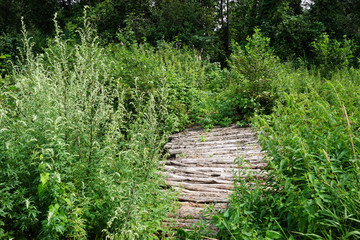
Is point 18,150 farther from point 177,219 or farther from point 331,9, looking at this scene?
point 331,9

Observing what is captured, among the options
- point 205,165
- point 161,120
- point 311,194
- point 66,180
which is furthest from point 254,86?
point 66,180

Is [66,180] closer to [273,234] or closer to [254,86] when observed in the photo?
[273,234]

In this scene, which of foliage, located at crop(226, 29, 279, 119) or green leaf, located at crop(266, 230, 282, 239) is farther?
foliage, located at crop(226, 29, 279, 119)

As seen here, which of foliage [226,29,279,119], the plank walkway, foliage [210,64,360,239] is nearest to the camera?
foliage [210,64,360,239]

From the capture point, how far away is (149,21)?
1484 cm

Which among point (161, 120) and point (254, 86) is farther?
point (254, 86)

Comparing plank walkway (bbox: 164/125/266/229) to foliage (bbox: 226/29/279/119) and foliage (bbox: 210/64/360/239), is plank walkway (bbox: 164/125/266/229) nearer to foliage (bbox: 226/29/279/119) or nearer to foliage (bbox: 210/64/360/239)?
foliage (bbox: 210/64/360/239)

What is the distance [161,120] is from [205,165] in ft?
5.85

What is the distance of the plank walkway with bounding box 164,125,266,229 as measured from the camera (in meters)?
3.13

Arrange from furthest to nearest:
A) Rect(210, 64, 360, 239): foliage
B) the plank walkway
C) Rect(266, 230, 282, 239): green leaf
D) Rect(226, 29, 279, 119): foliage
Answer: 1. Rect(226, 29, 279, 119): foliage
2. the plank walkway
3. Rect(266, 230, 282, 239): green leaf
4. Rect(210, 64, 360, 239): foliage

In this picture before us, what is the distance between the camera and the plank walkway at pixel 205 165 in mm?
3133

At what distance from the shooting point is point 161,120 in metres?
5.65

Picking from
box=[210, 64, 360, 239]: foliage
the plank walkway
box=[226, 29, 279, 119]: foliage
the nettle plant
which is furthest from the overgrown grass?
box=[226, 29, 279, 119]: foliage

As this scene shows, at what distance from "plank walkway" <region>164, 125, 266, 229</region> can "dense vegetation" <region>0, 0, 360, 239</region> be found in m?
0.28
